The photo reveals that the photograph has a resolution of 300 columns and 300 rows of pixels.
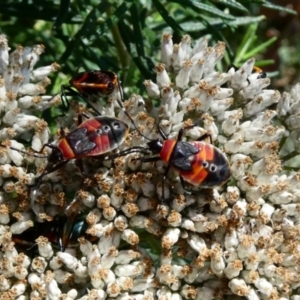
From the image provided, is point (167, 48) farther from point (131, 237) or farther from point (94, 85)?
point (131, 237)

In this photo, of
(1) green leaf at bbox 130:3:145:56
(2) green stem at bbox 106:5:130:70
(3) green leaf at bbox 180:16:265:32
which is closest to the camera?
(1) green leaf at bbox 130:3:145:56

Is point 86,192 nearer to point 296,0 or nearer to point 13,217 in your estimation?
point 13,217

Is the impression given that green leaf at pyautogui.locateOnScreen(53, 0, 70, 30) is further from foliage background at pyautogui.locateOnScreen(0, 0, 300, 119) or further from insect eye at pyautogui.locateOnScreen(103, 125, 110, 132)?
insect eye at pyautogui.locateOnScreen(103, 125, 110, 132)

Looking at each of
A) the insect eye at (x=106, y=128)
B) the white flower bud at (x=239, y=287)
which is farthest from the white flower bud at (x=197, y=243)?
the insect eye at (x=106, y=128)

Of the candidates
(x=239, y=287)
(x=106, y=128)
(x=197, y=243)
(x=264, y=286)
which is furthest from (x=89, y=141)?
(x=264, y=286)

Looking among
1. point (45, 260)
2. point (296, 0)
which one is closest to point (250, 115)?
point (45, 260)

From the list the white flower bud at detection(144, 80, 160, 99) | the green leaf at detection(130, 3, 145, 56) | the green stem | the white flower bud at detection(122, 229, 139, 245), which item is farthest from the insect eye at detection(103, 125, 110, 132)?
the green stem
